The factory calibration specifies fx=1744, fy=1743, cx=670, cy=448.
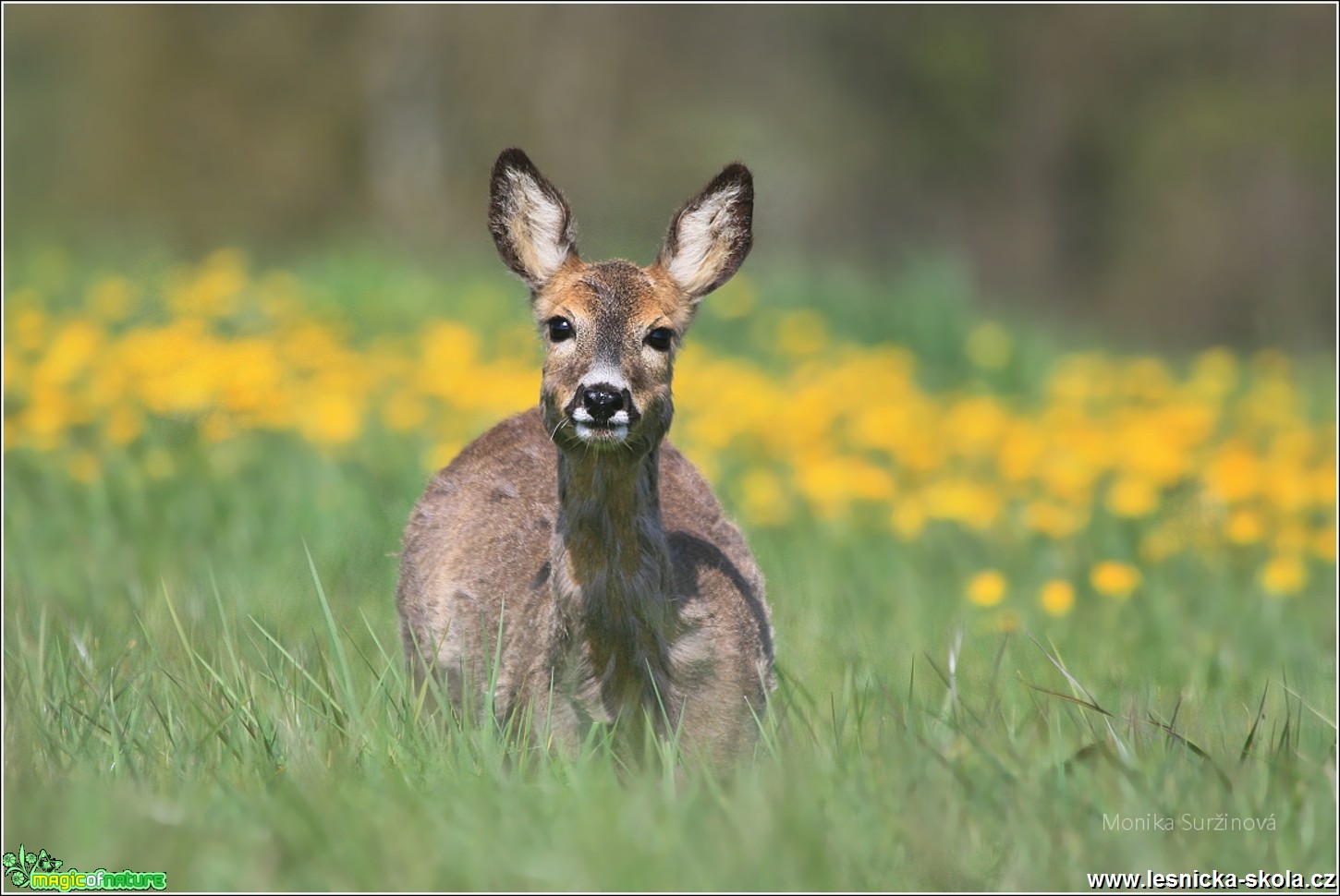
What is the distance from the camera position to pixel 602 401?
4.04m

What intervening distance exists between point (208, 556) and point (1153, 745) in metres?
3.83

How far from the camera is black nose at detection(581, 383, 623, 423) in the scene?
4.04m

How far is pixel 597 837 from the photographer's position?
10.1ft

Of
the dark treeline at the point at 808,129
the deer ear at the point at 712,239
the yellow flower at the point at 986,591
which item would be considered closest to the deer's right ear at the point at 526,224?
the deer ear at the point at 712,239

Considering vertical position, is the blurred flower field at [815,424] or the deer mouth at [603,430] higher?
the blurred flower field at [815,424]

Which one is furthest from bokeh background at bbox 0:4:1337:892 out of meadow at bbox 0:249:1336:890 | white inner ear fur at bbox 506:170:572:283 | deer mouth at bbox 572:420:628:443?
deer mouth at bbox 572:420:628:443

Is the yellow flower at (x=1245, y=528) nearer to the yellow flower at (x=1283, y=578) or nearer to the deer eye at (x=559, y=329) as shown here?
the yellow flower at (x=1283, y=578)

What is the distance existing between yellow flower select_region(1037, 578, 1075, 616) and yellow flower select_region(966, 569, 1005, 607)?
0.53 feet

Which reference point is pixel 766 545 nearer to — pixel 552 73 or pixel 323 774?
pixel 323 774

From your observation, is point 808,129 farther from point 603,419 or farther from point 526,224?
point 603,419

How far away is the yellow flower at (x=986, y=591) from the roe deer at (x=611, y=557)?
1.27m

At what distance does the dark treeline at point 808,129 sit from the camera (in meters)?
21.5

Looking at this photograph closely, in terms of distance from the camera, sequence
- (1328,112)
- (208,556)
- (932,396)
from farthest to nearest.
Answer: (1328,112), (932,396), (208,556)

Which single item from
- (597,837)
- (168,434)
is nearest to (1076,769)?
(597,837)
